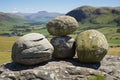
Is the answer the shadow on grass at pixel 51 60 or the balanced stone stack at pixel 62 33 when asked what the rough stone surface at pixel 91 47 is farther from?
the balanced stone stack at pixel 62 33

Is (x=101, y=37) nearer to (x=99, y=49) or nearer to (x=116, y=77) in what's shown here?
(x=99, y=49)

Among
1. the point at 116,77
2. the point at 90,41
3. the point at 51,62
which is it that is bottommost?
the point at 116,77

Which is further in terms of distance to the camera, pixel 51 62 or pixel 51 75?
pixel 51 62

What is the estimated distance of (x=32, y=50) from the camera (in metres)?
27.7

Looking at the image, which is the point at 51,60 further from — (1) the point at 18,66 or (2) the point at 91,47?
→ (2) the point at 91,47

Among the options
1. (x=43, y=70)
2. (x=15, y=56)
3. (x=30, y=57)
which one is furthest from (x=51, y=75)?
(x=15, y=56)

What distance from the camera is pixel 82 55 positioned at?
29.0 metres

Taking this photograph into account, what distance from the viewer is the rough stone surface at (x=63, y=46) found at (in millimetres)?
30562

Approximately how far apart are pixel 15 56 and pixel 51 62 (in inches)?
169

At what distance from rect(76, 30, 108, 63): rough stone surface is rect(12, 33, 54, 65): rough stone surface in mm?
3573

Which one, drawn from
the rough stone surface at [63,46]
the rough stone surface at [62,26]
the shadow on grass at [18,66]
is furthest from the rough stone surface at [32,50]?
the rough stone surface at [62,26]

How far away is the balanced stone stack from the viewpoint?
1201 inches

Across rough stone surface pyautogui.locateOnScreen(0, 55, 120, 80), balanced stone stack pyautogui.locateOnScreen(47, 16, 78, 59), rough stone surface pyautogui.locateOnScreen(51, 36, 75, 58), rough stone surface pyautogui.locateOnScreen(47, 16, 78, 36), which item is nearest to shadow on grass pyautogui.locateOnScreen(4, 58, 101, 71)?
rough stone surface pyautogui.locateOnScreen(0, 55, 120, 80)

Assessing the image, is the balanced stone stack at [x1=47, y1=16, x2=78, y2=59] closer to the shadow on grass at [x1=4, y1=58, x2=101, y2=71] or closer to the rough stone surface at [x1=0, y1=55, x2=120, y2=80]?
the shadow on grass at [x1=4, y1=58, x2=101, y2=71]
